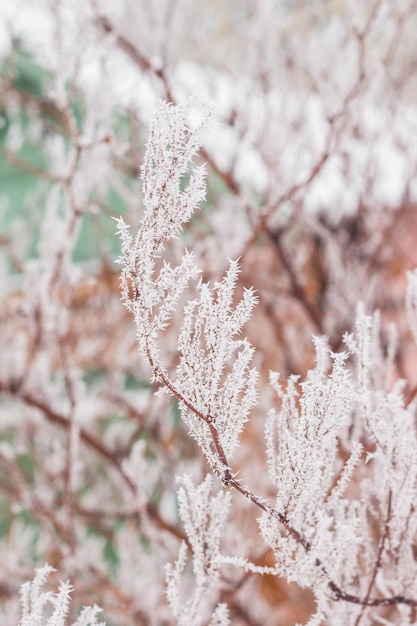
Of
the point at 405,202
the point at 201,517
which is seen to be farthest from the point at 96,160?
the point at 405,202

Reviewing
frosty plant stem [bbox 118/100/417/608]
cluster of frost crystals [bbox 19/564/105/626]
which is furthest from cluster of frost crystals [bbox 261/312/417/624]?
cluster of frost crystals [bbox 19/564/105/626]

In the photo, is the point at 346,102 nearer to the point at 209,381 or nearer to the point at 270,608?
the point at 209,381

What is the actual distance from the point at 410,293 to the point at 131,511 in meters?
1.52

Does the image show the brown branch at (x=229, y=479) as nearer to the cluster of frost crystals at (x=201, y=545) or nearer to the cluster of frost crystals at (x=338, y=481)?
the cluster of frost crystals at (x=338, y=481)

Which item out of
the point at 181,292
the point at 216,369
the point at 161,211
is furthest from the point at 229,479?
the point at 161,211

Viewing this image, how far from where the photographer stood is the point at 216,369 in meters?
0.90

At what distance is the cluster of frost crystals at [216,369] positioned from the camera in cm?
89

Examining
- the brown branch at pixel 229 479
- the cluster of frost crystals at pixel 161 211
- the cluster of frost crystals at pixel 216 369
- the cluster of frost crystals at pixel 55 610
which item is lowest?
the cluster of frost crystals at pixel 55 610

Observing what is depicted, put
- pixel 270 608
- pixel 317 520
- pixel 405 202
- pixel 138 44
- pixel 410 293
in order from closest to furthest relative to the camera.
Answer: pixel 317 520
pixel 410 293
pixel 138 44
pixel 405 202
pixel 270 608

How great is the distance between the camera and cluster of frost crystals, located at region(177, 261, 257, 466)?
89 cm

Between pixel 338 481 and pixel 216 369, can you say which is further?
pixel 338 481

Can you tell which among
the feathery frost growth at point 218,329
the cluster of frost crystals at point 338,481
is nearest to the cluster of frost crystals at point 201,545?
the feathery frost growth at point 218,329

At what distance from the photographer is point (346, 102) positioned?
1.88 m

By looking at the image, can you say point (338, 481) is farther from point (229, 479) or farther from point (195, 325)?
point (195, 325)
